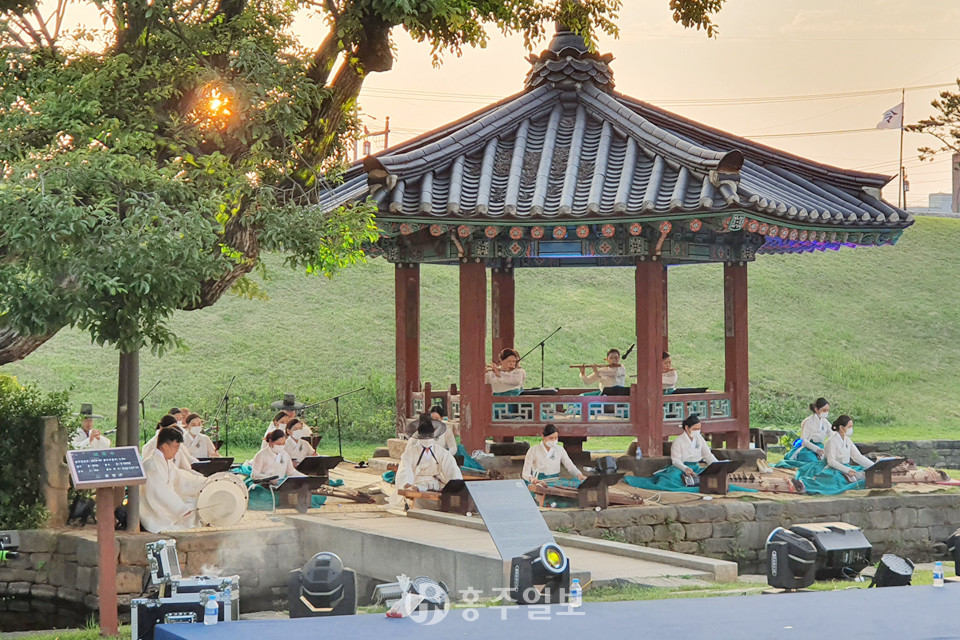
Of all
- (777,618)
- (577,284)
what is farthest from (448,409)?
(577,284)

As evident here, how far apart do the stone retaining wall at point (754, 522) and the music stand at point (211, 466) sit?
5.20 m

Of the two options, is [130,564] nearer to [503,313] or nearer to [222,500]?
[222,500]

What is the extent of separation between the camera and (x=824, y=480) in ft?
57.0

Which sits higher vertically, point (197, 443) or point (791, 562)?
point (197, 443)

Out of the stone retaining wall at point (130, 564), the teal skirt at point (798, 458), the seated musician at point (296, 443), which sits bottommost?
the stone retaining wall at point (130, 564)

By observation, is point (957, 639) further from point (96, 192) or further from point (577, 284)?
point (577, 284)

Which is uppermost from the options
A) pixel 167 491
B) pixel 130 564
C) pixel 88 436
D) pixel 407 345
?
pixel 407 345

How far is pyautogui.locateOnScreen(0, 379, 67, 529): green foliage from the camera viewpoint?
46.3 ft

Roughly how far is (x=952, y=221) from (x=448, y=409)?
46388 mm

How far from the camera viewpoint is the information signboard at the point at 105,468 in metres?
10.8

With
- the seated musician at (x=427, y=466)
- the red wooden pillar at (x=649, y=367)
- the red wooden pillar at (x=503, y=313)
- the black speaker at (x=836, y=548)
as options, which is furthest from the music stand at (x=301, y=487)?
the black speaker at (x=836, y=548)

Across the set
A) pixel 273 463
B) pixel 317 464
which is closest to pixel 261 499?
pixel 273 463

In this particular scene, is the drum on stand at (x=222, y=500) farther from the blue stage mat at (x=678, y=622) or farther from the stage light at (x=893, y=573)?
the stage light at (x=893, y=573)

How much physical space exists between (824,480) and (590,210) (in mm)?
5357
